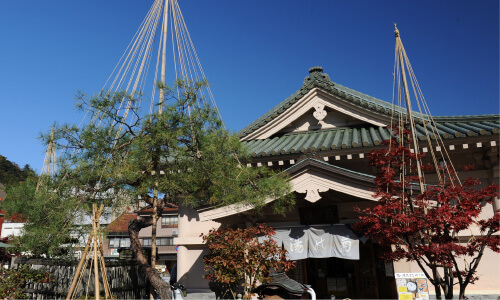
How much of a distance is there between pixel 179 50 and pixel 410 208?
7.85 meters

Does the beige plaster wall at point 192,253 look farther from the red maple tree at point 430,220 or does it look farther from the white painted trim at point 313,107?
the red maple tree at point 430,220

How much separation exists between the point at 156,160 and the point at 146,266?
9.43 ft

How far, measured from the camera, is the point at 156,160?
8695 mm

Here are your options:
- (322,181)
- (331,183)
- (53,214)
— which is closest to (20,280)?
(53,214)

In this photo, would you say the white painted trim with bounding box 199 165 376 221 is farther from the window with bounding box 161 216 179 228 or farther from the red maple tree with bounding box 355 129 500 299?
the window with bounding box 161 216 179 228

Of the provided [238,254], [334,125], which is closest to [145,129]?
[238,254]

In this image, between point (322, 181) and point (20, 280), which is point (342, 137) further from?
point (20, 280)

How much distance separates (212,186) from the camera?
879 cm

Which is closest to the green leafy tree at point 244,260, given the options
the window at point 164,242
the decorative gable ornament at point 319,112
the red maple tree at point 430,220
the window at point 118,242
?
the red maple tree at point 430,220

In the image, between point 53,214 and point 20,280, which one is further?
point 20,280

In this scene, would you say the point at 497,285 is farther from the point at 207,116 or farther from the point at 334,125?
the point at 207,116

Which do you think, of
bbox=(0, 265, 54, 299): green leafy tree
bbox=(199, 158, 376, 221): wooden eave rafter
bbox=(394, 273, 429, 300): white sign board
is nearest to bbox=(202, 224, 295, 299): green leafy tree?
bbox=(199, 158, 376, 221): wooden eave rafter

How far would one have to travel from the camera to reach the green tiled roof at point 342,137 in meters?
10.0

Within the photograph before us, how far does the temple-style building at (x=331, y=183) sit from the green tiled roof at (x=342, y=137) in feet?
0.11
